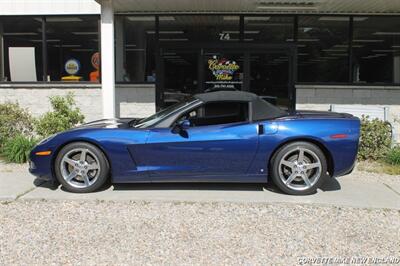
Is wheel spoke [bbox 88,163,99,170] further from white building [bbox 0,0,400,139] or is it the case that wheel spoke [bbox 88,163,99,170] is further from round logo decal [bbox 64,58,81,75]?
round logo decal [bbox 64,58,81,75]

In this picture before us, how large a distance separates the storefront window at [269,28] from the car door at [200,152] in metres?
5.35

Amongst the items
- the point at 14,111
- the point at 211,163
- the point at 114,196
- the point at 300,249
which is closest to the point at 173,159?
the point at 211,163

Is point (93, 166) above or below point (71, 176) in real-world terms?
above

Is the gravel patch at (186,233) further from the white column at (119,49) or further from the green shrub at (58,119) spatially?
the white column at (119,49)

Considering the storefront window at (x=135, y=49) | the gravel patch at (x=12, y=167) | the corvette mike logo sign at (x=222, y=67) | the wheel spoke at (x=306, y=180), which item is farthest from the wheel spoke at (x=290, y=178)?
the storefront window at (x=135, y=49)

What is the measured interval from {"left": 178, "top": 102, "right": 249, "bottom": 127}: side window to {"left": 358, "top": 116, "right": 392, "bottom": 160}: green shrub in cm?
313

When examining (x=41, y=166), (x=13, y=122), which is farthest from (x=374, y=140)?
(x=13, y=122)

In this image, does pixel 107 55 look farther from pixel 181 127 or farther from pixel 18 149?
pixel 181 127

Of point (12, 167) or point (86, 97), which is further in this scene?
point (86, 97)

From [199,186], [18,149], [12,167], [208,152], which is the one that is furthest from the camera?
[18,149]

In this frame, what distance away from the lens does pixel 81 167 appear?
611cm

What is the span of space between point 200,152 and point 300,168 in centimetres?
130

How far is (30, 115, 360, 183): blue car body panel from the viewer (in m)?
5.96

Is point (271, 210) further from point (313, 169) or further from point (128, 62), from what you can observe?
point (128, 62)
